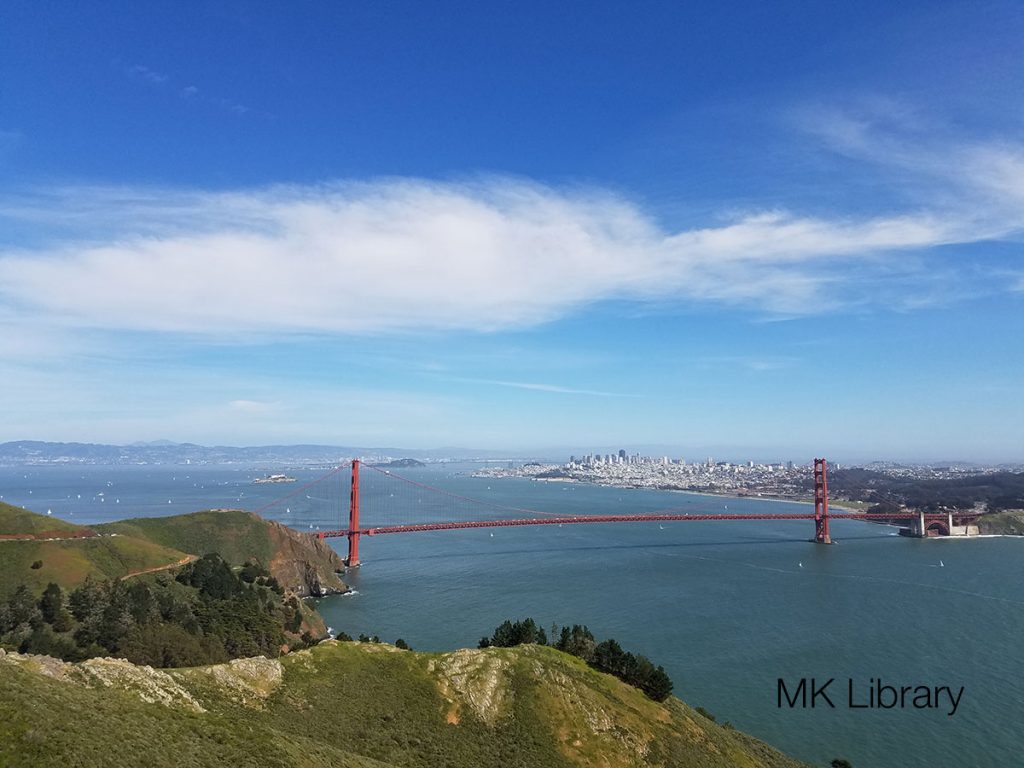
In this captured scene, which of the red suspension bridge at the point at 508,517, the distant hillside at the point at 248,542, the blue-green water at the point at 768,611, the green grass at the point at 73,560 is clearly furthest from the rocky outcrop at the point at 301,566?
the green grass at the point at 73,560

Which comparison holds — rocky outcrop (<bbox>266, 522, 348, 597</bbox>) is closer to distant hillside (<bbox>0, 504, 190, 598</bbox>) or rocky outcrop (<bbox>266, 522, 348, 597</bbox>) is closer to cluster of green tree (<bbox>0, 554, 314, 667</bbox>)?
distant hillside (<bbox>0, 504, 190, 598</bbox>)

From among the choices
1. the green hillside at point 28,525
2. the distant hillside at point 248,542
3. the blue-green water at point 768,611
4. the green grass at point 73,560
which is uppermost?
the green hillside at point 28,525

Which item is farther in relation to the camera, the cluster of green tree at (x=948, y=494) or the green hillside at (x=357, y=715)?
the cluster of green tree at (x=948, y=494)

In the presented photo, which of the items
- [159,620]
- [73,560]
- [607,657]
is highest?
[73,560]

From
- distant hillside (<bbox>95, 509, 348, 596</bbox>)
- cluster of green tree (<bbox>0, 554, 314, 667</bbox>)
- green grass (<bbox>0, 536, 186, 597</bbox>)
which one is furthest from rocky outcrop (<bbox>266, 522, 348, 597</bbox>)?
cluster of green tree (<bbox>0, 554, 314, 667</bbox>)

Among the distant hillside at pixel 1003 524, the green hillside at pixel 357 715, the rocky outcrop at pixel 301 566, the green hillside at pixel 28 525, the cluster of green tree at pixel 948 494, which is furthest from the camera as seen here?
the cluster of green tree at pixel 948 494

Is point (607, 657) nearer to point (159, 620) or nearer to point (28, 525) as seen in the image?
point (159, 620)

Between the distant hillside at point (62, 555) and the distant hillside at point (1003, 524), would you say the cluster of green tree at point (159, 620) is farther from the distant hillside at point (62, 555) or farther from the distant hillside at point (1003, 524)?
the distant hillside at point (1003, 524)

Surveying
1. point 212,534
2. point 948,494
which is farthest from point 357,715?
point 948,494
